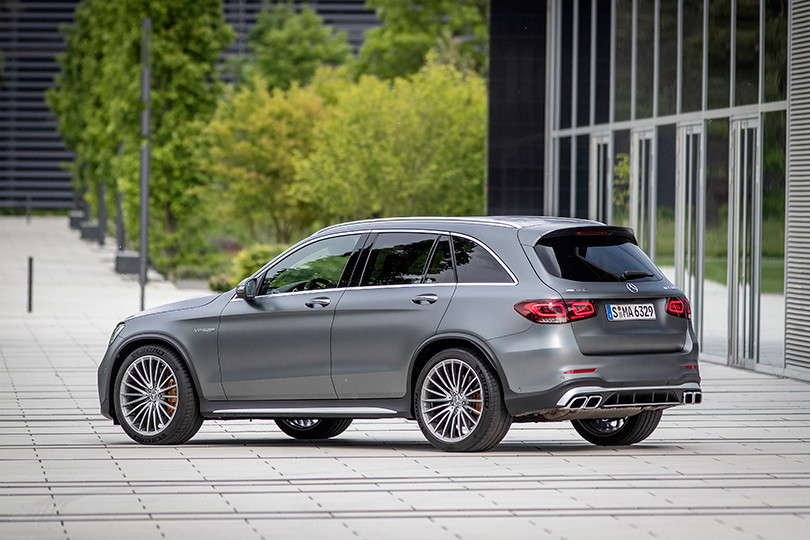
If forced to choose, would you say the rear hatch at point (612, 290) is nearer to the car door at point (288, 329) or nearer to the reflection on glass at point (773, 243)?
the car door at point (288, 329)

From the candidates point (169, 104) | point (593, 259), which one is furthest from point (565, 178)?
point (169, 104)

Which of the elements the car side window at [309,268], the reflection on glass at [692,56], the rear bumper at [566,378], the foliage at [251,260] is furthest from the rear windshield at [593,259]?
the foliage at [251,260]

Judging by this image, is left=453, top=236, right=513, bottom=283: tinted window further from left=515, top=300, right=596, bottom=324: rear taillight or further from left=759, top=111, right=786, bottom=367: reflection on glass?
left=759, top=111, right=786, bottom=367: reflection on glass

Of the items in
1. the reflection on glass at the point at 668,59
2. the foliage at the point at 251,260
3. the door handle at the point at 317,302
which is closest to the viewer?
the door handle at the point at 317,302

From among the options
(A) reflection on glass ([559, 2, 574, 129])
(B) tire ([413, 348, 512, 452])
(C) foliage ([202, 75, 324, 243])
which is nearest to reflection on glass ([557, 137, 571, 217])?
(A) reflection on glass ([559, 2, 574, 129])

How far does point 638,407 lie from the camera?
9.45 metres

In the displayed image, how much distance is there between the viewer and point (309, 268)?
10.4 metres

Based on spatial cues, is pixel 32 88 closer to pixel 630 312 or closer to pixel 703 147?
pixel 703 147

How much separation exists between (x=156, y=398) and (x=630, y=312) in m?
3.54

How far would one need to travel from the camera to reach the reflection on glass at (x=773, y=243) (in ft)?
54.4

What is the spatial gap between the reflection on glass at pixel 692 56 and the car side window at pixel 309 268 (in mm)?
9514

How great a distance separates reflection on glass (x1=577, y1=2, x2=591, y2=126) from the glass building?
3 centimetres

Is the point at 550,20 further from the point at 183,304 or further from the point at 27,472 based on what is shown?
the point at 27,472

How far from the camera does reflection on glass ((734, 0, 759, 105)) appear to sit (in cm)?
1716
